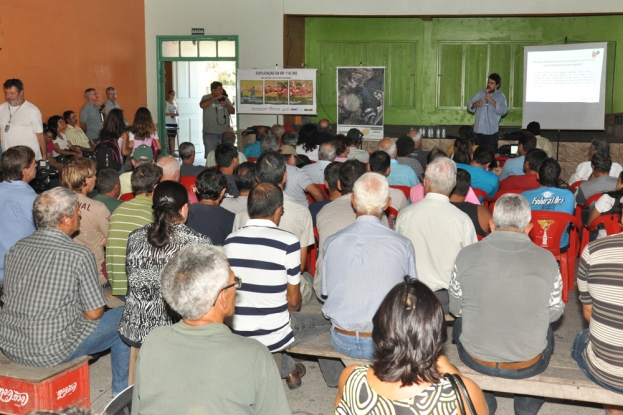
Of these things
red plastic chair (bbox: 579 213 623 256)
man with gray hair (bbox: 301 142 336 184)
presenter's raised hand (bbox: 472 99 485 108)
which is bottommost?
red plastic chair (bbox: 579 213 623 256)

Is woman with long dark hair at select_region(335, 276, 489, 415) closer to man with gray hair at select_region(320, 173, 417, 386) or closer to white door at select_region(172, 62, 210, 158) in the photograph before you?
man with gray hair at select_region(320, 173, 417, 386)

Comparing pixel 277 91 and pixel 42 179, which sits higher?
pixel 277 91

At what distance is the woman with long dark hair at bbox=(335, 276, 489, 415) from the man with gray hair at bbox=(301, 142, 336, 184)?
14.8 ft

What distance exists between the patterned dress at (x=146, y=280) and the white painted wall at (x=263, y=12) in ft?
31.8

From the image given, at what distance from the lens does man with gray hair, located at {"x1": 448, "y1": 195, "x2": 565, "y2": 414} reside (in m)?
3.02

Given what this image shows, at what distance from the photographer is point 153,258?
130 inches

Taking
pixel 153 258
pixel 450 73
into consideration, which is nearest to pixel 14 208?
pixel 153 258

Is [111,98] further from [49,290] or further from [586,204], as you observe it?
[49,290]

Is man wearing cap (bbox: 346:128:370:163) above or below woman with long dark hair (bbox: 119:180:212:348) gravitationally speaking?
above

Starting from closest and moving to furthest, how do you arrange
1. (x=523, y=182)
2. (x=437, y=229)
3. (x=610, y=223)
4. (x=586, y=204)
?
(x=437, y=229) → (x=610, y=223) → (x=586, y=204) → (x=523, y=182)

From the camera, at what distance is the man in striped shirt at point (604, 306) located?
288cm

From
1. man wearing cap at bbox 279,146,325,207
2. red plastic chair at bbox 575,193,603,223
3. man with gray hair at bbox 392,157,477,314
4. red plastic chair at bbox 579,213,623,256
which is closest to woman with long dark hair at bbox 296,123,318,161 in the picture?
man wearing cap at bbox 279,146,325,207

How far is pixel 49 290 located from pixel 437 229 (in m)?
2.10

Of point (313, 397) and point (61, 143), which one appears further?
point (61, 143)
